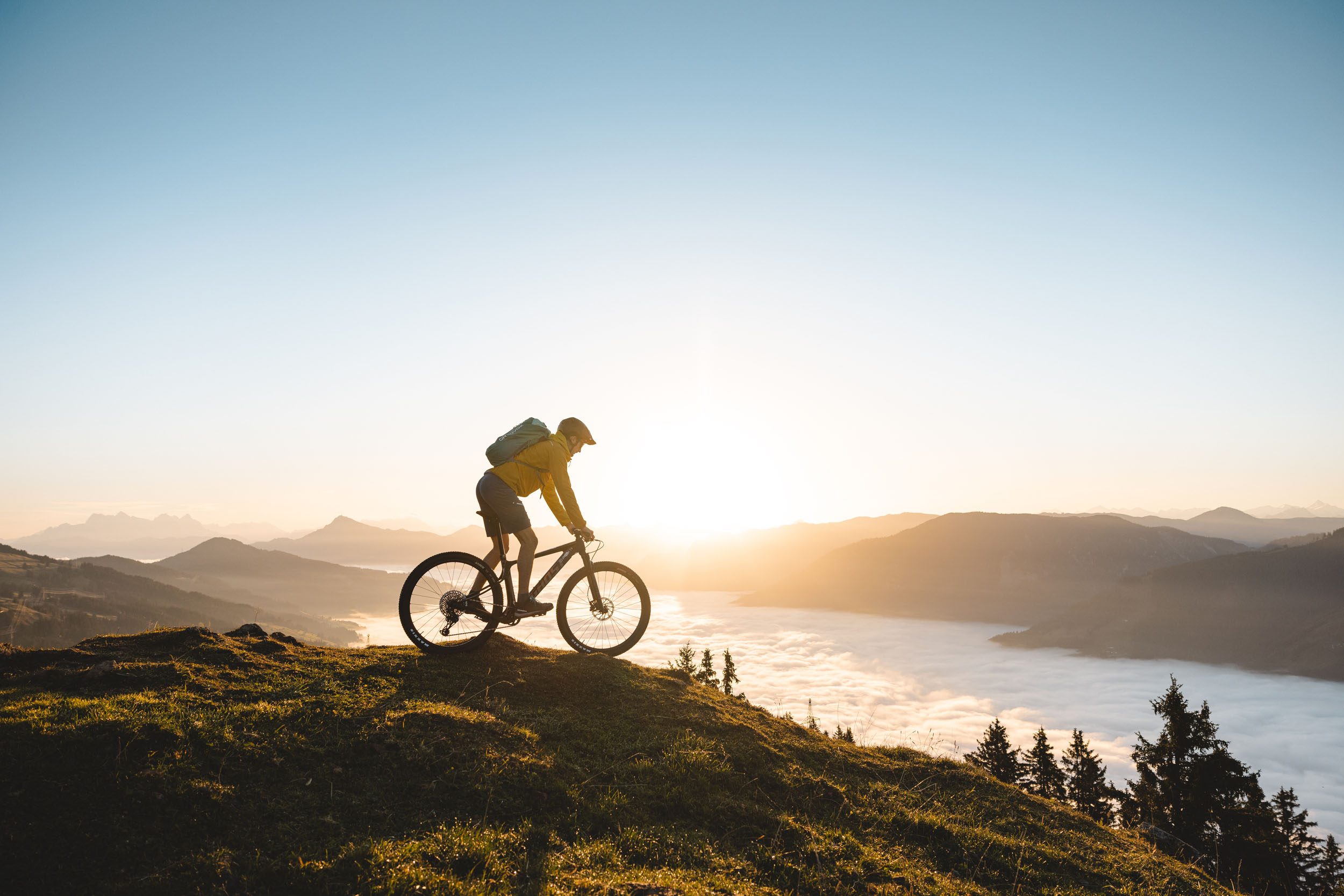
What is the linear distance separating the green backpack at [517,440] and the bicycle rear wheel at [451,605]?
177cm

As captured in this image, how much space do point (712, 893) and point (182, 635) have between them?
31.0ft

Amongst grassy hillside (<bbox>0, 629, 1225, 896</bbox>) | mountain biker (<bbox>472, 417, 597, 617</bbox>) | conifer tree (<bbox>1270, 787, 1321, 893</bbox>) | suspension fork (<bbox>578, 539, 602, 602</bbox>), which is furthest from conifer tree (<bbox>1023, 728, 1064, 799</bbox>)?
mountain biker (<bbox>472, 417, 597, 617</bbox>)

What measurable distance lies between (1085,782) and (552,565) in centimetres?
5442

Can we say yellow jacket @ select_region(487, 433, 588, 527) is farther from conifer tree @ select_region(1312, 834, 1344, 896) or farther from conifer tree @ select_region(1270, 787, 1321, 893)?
conifer tree @ select_region(1312, 834, 1344, 896)

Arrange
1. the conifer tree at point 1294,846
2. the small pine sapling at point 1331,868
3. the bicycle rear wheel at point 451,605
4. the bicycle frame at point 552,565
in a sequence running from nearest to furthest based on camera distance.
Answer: the bicycle rear wheel at point 451,605 < the bicycle frame at point 552,565 < the conifer tree at point 1294,846 < the small pine sapling at point 1331,868

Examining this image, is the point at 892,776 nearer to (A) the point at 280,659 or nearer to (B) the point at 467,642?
(B) the point at 467,642

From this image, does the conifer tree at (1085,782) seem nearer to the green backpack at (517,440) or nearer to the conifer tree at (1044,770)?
the conifer tree at (1044,770)

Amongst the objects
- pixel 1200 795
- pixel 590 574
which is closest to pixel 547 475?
pixel 590 574

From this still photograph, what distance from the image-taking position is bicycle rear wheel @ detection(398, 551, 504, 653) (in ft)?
33.1

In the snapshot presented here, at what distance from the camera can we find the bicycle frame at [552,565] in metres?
10.4

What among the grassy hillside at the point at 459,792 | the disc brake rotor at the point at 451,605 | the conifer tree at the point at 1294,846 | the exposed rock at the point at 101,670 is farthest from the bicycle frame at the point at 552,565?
the conifer tree at the point at 1294,846

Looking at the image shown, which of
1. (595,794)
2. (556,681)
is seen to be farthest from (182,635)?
(595,794)

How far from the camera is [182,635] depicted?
9.66 m

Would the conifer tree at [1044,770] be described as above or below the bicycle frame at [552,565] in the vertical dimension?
below
